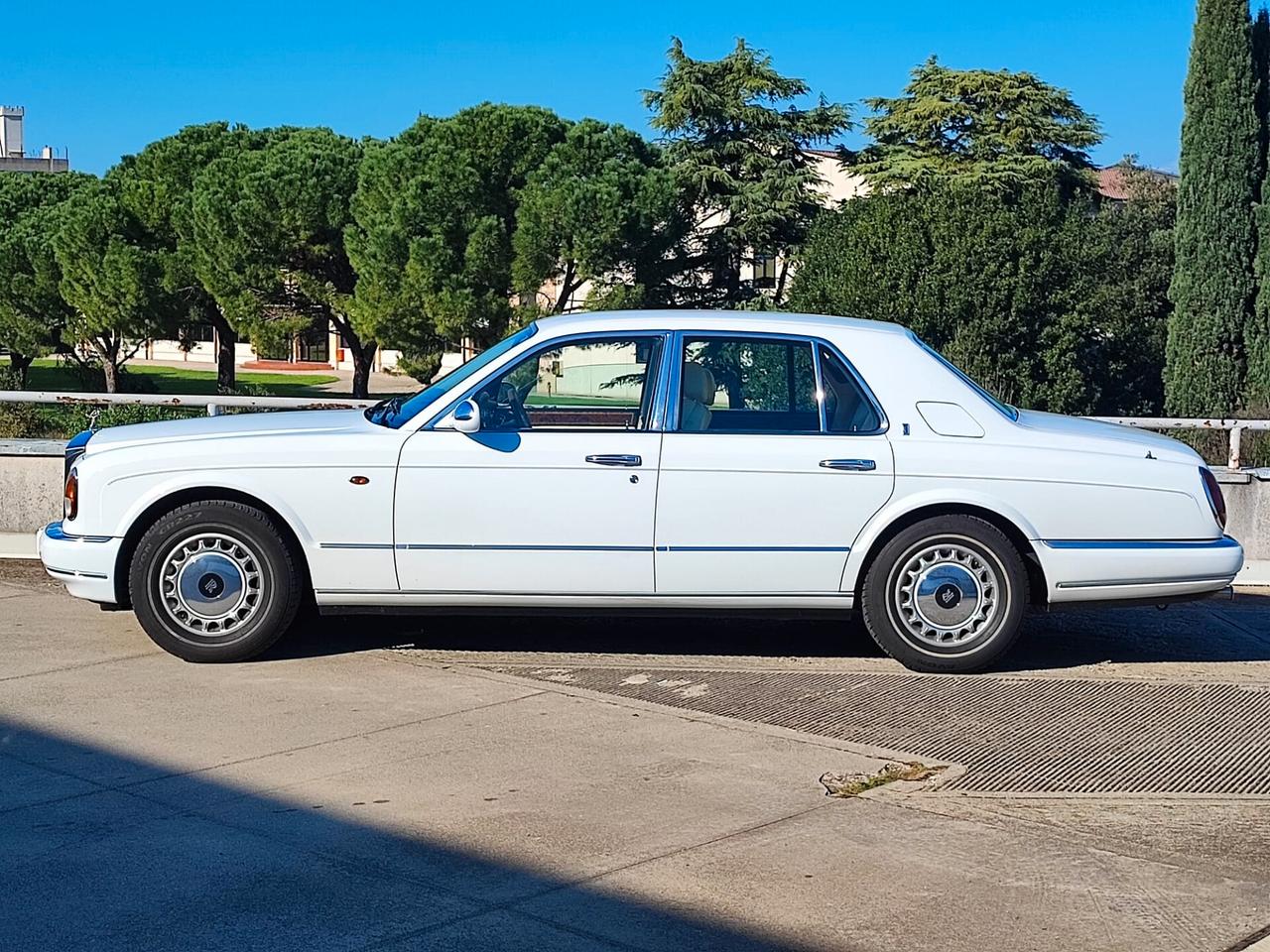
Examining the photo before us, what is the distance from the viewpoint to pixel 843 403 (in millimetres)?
7254

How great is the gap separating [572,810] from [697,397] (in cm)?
269

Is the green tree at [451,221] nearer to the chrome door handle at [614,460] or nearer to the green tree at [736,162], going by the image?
the green tree at [736,162]

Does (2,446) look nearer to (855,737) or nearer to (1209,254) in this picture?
(855,737)

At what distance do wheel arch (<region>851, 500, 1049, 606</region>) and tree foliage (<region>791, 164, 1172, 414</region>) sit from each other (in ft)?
51.9

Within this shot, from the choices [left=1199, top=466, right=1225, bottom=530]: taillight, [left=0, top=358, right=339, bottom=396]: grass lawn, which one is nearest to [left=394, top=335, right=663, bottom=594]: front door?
[left=1199, top=466, right=1225, bottom=530]: taillight

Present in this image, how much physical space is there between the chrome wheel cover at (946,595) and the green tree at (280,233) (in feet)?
97.4

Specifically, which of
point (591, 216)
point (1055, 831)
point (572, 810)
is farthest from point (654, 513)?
point (591, 216)

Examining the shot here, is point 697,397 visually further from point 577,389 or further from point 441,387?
point 441,387

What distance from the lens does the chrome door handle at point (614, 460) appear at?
7008 mm

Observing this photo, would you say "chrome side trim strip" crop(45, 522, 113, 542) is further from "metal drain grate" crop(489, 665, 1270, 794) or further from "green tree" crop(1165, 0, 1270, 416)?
Result: "green tree" crop(1165, 0, 1270, 416)

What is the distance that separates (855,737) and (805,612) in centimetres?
121

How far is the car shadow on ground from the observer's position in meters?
7.69

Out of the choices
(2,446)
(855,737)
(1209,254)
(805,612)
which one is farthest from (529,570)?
(1209,254)

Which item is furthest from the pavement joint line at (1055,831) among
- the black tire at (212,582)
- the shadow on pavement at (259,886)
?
the black tire at (212,582)
